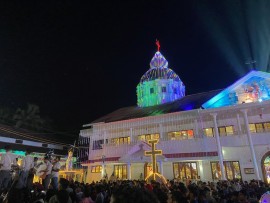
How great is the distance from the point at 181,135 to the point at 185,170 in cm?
368

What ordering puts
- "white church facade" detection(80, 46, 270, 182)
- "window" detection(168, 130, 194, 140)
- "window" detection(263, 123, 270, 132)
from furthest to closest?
"window" detection(168, 130, 194, 140) < "window" detection(263, 123, 270, 132) < "white church facade" detection(80, 46, 270, 182)

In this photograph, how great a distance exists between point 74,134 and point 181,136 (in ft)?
85.9

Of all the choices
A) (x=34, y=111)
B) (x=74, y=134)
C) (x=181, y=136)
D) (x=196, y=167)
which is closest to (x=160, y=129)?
(x=181, y=136)

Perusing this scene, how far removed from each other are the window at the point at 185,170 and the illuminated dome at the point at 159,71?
17.4 metres

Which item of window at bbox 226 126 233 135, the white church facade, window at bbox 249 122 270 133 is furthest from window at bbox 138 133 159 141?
window at bbox 249 122 270 133

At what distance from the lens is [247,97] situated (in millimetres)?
20547

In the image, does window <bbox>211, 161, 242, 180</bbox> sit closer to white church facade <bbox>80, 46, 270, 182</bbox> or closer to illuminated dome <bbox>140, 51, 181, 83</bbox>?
white church facade <bbox>80, 46, 270, 182</bbox>

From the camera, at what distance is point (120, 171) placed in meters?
25.7

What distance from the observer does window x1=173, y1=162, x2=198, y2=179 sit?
2214 centimetres

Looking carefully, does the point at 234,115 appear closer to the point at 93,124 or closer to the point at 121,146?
the point at 121,146

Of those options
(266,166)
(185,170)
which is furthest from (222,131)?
(185,170)

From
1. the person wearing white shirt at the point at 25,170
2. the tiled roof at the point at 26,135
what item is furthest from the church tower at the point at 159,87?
the person wearing white shirt at the point at 25,170

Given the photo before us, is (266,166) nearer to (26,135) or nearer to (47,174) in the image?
(47,174)

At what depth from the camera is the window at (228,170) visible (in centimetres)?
2092
